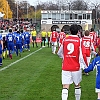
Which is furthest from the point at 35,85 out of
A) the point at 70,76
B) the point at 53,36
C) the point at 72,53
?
the point at 53,36

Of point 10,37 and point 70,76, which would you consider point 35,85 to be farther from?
point 10,37

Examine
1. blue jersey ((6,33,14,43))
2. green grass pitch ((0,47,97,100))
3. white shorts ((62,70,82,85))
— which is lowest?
green grass pitch ((0,47,97,100))

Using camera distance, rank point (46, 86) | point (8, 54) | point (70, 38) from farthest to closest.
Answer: point (8, 54) → point (46, 86) → point (70, 38)

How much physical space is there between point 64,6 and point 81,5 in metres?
6.33

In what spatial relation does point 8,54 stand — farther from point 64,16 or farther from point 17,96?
point 64,16

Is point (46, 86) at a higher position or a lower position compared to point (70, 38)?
lower

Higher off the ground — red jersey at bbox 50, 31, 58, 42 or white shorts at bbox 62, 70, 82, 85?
white shorts at bbox 62, 70, 82, 85

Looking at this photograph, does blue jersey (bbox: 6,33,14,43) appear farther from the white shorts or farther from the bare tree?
the bare tree

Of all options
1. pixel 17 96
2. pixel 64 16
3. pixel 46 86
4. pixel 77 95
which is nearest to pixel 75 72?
pixel 77 95

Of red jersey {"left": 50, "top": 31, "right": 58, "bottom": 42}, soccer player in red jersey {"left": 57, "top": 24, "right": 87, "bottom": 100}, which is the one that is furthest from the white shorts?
red jersey {"left": 50, "top": 31, "right": 58, "bottom": 42}

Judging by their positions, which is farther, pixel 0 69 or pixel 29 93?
pixel 0 69

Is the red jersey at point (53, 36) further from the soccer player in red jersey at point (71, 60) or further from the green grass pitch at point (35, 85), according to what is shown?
the soccer player in red jersey at point (71, 60)

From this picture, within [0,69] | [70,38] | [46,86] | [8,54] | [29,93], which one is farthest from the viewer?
[8,54]

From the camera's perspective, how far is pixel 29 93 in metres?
10.4
